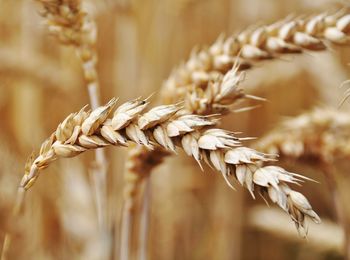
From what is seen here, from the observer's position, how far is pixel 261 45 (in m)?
0.87

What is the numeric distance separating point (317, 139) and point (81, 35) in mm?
524

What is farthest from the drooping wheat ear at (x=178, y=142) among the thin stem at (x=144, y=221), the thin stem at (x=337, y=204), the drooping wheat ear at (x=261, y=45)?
the thin stem at (x=337, y=204)

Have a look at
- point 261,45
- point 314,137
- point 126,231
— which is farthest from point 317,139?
point 126,231

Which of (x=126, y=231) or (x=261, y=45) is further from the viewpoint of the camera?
(x=126, y=231)

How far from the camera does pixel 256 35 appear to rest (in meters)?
0.87

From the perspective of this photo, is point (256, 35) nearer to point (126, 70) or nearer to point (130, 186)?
point (130, 186)

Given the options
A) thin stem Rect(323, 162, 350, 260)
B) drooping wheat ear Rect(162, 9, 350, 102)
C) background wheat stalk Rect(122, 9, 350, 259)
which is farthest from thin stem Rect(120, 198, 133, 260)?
thin stem Rect(323, 162, 350, 260)

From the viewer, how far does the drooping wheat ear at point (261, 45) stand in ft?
2.64

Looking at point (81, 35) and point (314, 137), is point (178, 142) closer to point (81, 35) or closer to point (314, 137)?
point (81, 35)

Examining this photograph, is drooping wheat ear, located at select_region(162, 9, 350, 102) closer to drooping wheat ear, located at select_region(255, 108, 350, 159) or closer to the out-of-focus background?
drooping wheat ear, located at select_region(255, 108, 350, 159)

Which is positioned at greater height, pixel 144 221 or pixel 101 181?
Result: pixel 101 181

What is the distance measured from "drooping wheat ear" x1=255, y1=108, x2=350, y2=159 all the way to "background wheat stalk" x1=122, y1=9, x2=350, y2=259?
0.75 feet

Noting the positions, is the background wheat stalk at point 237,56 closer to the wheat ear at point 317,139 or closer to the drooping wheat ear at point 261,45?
the drooping wheat ear at point 261,45

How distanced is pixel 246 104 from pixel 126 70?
100cm
